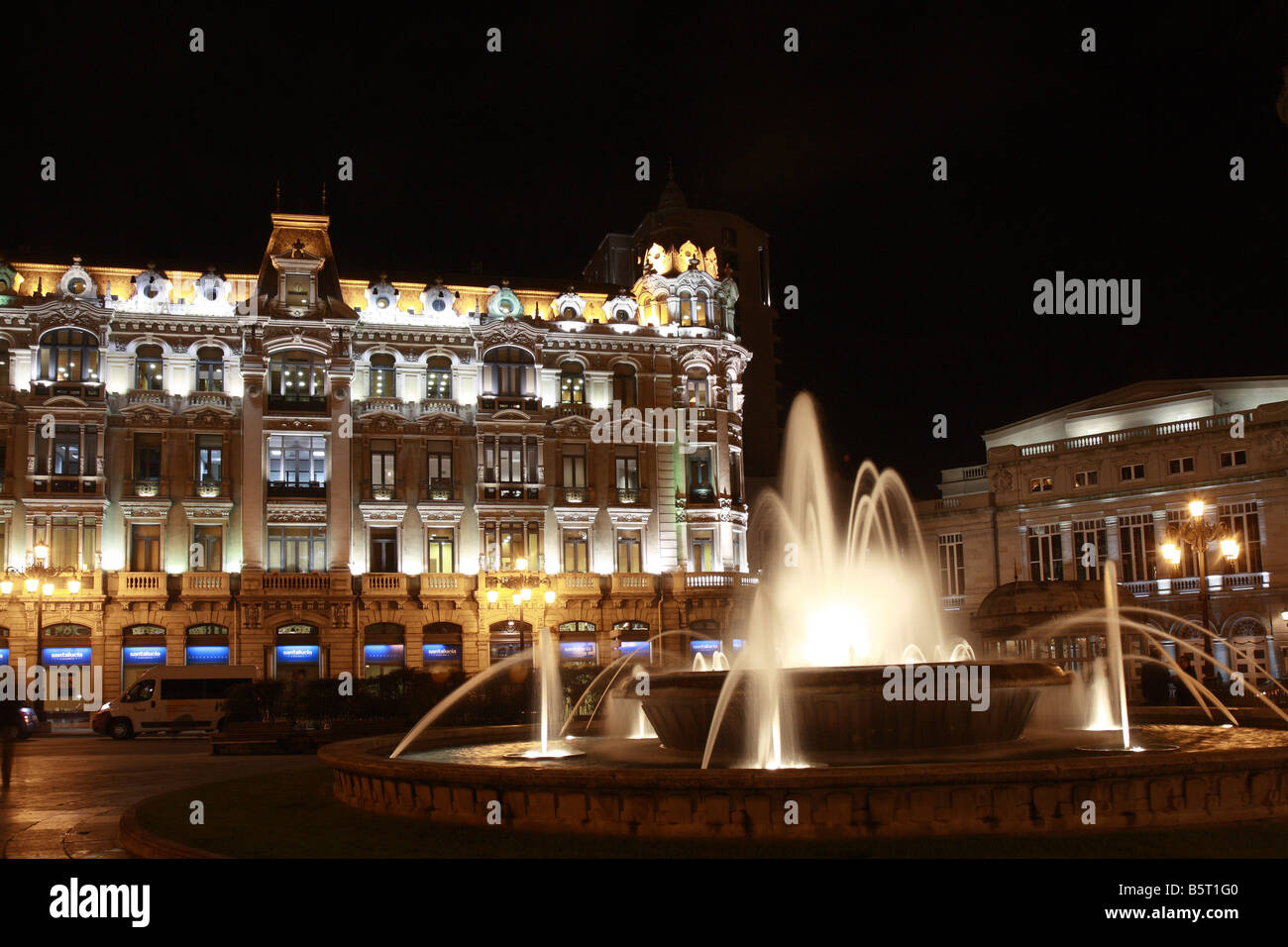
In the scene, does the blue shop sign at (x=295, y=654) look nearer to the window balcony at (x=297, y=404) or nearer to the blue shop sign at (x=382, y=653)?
the blue shop sign at (x=382, y=653)

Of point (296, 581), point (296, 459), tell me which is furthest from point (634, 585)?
point (296, 459)

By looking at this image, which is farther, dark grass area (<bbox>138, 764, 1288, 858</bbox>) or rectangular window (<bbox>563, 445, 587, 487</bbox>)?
rectangular window (<bbox>563, 445, 587, 487</bbox>)

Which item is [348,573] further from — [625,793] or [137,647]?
[625,793]

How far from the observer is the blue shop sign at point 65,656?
147 feet

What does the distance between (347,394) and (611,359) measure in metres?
11.0

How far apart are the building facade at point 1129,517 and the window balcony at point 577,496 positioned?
16.4m

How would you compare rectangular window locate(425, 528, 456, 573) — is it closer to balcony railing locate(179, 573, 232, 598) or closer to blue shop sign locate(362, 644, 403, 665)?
blue shop sign locate(362, 644, 403, 665)

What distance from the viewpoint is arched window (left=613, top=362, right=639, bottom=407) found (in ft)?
172

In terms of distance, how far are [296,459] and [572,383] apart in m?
Result: 11.6

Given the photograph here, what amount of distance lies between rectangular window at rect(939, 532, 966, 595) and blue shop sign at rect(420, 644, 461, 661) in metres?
25.2

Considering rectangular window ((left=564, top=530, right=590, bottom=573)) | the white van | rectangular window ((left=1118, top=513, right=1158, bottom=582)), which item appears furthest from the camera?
rectangular window ((left=1118, top=513, right=1158, bottom=582))

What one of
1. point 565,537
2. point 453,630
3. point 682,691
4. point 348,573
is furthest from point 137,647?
point 682,691

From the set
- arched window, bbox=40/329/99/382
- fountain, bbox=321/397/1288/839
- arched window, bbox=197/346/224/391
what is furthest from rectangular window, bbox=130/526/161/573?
fountain, bbox=321/397/1288/839

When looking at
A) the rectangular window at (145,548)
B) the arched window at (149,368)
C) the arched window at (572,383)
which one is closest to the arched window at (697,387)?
the arched window at (572,383)
